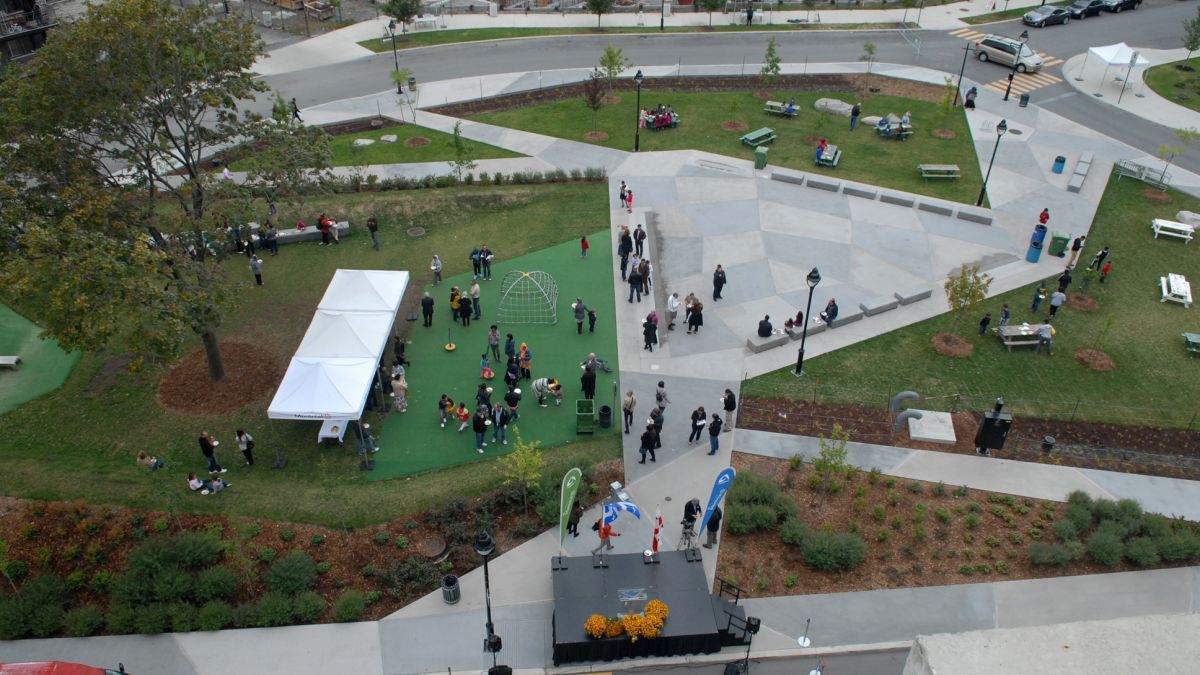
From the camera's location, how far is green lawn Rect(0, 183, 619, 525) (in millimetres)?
21188

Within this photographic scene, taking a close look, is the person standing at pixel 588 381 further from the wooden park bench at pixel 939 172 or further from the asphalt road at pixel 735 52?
the asphalt road at pixel 735 52

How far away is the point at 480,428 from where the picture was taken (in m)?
22.8

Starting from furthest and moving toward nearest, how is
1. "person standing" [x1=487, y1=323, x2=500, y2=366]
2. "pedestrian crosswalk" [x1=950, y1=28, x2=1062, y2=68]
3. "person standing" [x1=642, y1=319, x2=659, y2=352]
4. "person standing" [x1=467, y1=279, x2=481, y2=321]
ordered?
1. "pedestrian crosswalk" [x1=950, y1=28, x2=1062, y2=68]
2. "person standing" [x1=467, y1=279, x2=481, y2=321]
3. "person standing" [x1=642, y1=319, x2=659, y2=352]
4. "person standing" [x1=487, y1=323, x2=500, y2=366]

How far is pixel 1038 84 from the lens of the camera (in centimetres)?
4497

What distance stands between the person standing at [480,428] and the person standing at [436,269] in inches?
324

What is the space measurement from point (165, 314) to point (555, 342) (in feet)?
37.9

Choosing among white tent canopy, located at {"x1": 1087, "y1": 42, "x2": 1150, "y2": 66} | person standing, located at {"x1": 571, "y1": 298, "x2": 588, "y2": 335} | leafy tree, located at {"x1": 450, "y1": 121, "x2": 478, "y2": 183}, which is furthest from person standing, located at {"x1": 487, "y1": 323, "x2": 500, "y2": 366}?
white tent canopy, located at {"x1": 1087, "y1": 42, "x2": 1150, "y2": 66}

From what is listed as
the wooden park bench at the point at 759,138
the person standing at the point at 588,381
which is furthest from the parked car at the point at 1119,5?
the person standing at the point at 588,381

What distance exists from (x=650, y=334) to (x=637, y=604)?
1020cm

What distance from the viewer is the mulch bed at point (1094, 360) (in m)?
26.1

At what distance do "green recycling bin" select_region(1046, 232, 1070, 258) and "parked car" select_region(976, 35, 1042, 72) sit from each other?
57.6 ft

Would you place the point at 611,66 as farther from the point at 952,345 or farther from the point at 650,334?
the point at 952,345

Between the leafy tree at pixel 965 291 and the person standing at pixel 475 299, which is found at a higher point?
the leafy tree at pixel 965 291

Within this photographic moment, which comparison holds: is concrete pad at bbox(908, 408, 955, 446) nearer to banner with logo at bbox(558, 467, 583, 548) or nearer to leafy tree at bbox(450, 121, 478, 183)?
banner with logo at bbox(558, 467, 583, 548)
